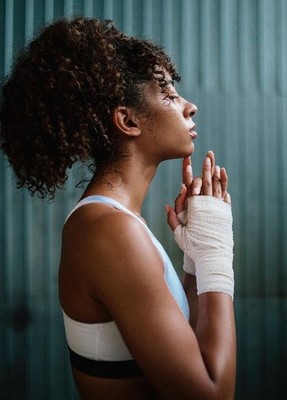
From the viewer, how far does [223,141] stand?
1.84m

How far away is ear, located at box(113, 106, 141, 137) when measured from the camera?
0.94m

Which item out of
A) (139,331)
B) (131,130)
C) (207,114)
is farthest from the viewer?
(207,114)

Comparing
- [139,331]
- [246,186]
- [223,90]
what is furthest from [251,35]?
[139,331]

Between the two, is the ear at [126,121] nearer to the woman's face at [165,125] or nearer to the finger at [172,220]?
the woman's face at [165,125]

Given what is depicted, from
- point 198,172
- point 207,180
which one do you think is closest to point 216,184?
point 207,180

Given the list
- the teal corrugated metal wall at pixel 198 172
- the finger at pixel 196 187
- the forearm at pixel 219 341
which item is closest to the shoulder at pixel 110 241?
the forearm at pixel 219 341

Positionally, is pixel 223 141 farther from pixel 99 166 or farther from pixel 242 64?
pixel 99 166

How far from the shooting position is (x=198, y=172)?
1.81 meters

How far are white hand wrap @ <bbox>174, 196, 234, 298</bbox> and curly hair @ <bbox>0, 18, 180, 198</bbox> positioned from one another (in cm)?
22

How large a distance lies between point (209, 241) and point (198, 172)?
0.91 metres

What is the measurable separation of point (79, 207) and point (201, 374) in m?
0.37

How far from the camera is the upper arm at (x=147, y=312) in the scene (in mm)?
700

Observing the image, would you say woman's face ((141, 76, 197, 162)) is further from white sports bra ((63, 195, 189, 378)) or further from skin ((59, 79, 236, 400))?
white sports bra ((63, 195, 189, 378))

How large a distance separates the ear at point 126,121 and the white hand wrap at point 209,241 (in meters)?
0.21
